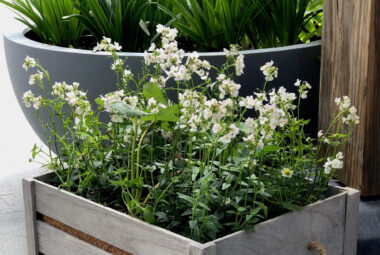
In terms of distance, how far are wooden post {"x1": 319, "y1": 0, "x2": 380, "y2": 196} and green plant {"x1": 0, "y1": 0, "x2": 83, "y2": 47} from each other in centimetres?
85

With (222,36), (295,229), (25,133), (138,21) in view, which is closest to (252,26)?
(222,36)

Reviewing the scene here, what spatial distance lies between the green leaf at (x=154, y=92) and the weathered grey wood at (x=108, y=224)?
0.24m

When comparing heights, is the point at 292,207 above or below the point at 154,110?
below

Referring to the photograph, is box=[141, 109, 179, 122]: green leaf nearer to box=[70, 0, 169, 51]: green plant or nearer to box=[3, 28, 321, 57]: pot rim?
box=[3, 28, 321, 57]: pot rim

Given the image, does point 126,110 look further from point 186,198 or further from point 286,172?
point 286,172

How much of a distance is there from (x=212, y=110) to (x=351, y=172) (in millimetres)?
687

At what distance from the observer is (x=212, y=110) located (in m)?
1.07

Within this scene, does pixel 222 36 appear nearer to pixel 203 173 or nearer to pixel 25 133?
pixel 203 173

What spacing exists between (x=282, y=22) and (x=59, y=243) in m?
0.92

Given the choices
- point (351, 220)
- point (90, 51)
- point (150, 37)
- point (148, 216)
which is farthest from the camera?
point (150, 37)

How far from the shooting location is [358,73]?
5.10 feet

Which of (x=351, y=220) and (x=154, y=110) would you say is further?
(x=351, y=220)

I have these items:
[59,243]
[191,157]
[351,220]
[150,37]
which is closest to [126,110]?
[191,157]

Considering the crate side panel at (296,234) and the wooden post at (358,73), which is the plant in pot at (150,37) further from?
the crate side panel at (296,234)
